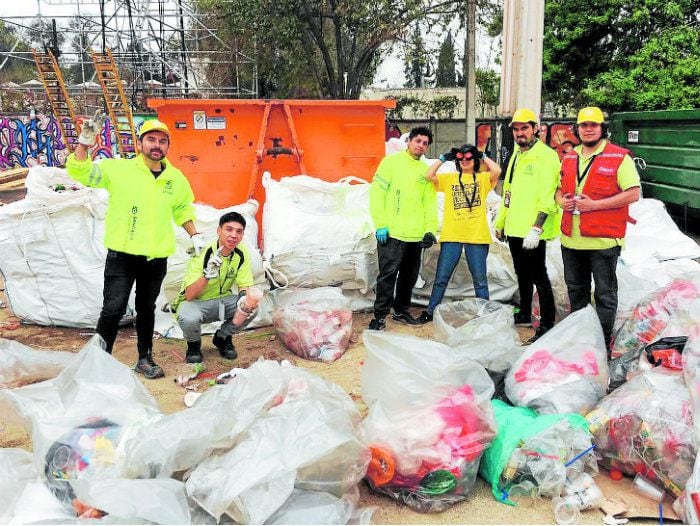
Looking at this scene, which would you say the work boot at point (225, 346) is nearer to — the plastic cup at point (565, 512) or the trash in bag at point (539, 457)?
the trash in bag at point (539, 457)

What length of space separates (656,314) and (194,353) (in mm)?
2781

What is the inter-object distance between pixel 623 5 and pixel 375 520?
13.9 meters

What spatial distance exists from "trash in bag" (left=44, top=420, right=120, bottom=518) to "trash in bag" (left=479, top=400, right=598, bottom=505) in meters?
1.47

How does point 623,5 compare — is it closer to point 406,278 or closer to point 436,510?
point 406,278

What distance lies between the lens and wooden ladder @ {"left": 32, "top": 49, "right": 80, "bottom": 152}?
48.8 ft

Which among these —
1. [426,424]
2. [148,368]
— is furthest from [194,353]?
[426,424]

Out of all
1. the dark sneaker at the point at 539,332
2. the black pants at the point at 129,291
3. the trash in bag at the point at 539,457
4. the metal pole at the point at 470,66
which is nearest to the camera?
the trash in bag at the point at 539,457

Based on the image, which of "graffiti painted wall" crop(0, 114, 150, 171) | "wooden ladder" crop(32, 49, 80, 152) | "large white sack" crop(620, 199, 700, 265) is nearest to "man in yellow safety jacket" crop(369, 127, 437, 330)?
"large white sack" crop(620, 199, 700, 265)

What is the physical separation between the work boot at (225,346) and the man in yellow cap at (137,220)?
0.50m

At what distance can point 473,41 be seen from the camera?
11969mm

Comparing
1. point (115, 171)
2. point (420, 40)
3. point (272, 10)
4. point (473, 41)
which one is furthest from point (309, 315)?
point (420, 40)

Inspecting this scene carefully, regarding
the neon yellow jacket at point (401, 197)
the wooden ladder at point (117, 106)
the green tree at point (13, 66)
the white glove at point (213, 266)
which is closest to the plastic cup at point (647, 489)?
the neon yellow jacket at point (401, 197)

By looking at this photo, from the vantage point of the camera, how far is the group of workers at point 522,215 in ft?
11.5

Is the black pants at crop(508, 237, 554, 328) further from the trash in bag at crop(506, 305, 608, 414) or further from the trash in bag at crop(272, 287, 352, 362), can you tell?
the trash in bag at crop(272, 287, 352, 362)
